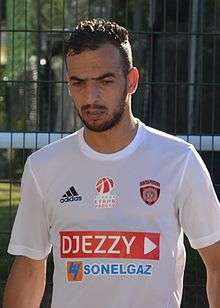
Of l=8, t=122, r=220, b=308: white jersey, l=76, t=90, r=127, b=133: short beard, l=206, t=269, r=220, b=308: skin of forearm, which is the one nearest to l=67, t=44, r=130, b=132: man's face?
l=76, t=90, r=127, b=133: short beard

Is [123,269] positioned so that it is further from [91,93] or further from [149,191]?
[91,93]

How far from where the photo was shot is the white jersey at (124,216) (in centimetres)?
262

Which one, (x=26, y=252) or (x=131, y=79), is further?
(x=26, y=252)

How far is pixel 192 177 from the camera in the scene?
267 cm

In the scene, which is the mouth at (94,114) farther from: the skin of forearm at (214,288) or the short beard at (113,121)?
the skin of forearm at (214,288)

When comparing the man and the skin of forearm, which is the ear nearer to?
the man

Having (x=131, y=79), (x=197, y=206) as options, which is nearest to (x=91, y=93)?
(x=131, y=79)

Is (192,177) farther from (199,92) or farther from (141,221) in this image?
(199,92)

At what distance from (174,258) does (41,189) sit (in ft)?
1.42

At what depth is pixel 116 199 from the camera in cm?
266

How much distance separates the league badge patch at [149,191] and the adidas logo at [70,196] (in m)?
0.19

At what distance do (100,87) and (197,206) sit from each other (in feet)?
1.41

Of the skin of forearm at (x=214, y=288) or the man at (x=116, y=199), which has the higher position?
the man at (x=116, y=199)

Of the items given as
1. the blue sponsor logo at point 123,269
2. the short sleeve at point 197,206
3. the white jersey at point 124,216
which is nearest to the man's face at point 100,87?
the white jersey at point 124,216
